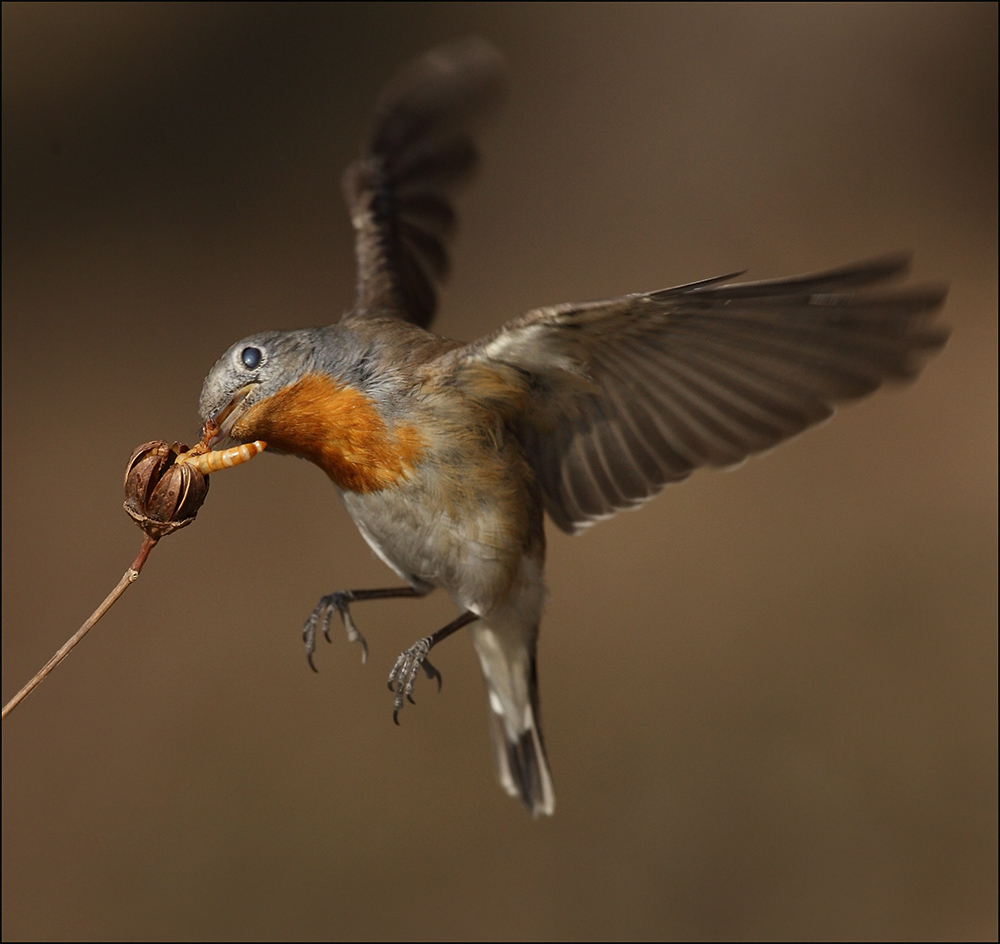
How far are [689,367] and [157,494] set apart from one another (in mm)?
683

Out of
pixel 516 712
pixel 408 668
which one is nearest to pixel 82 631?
pixel 408 668

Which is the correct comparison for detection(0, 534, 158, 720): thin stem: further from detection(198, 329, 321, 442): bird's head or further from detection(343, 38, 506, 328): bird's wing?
detection(343, 38, 506, 328): bird's wing

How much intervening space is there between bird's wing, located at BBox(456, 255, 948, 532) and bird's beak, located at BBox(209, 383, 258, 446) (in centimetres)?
Answer: 26

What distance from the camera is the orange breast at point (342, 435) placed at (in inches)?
51.3

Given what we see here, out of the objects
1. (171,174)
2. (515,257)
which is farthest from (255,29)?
(515,257)

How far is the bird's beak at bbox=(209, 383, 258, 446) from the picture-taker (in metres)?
1.24

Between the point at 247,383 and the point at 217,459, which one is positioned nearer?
the point at 217,459

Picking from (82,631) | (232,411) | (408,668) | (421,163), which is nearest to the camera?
(82,631)

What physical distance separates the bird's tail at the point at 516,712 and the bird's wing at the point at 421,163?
1.84ft

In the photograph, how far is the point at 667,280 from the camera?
162 inches

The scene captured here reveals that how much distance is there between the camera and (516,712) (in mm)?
1942

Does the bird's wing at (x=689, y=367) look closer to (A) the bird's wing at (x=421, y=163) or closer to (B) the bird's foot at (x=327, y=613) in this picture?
(B) the bird's foot at (x=327, y=613)

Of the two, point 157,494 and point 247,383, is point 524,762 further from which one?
point 157,494

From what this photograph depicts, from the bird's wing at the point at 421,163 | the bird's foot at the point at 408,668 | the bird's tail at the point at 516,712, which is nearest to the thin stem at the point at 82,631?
the bird's foot at the point at 408,668
